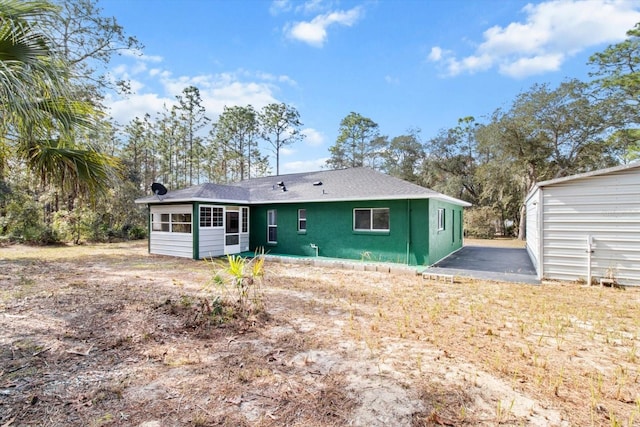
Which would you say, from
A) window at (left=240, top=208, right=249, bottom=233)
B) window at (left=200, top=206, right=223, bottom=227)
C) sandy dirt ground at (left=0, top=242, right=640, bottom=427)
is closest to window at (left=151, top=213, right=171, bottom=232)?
window at (left=200, top=206, right=223, bottom=227)

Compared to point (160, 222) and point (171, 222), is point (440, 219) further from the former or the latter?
point (160, 222)

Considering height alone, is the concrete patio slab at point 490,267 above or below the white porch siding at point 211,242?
below

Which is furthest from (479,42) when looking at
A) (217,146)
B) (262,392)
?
(217,146)

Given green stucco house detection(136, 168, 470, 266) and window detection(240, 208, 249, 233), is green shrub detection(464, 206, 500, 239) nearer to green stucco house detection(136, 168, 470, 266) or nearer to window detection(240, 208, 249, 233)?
green stucco house detection(136, 168, 470, 266)

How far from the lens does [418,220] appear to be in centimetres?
951

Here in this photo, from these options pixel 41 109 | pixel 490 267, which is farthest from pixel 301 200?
pixel 41 109

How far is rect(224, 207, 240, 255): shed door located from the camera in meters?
12.1

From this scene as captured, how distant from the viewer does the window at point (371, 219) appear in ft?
33.2

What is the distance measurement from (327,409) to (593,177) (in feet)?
26.6

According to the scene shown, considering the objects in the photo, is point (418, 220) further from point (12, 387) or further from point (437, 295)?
point (12, 387)

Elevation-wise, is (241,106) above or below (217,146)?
above

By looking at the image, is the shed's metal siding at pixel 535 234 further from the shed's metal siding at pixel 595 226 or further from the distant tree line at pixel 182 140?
the distant tree line at pixel 182 140

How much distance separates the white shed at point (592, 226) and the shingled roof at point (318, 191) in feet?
9.57

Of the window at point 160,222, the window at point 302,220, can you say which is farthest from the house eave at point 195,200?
the window at point 302,220
